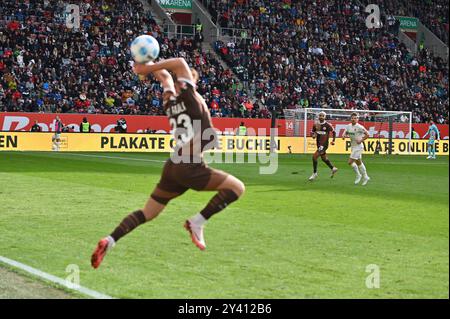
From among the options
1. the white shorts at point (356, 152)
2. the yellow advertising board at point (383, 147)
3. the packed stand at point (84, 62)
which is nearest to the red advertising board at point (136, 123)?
the packed stand at point (84, 62)

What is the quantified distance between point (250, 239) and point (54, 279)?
414 centimetres

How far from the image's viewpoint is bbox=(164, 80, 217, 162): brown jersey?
25.2 ft

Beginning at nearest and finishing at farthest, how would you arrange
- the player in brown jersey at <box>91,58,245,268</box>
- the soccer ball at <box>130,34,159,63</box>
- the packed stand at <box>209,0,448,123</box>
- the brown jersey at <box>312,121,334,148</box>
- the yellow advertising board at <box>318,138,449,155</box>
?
the soccer ball at <box>130,34,159,63</box> < the player in brown jersey at <box>91,58,245,268</box> < the brown jersey at <box>312,121,334,148</box> < the yellow advertising board at <box>318,138,449,155</box> < the packed stand at <box>209,0,448,123</box>

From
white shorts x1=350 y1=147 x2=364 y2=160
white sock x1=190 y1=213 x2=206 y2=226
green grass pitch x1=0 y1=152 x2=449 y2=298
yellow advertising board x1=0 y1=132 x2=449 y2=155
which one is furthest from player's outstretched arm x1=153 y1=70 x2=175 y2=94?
yellow advertising board x1=0 y1=132 x2=449 y2=155

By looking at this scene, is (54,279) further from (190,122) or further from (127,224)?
(190,122)

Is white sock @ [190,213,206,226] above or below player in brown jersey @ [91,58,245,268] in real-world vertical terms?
below

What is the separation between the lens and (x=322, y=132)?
84.7 ft

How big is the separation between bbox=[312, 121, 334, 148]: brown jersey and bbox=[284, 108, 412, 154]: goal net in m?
20.5

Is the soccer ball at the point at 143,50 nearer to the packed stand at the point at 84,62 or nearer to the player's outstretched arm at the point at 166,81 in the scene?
the player's outstretched arm at the point at 166,81

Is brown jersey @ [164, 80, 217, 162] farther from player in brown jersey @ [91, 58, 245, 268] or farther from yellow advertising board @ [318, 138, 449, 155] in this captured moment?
yellow advertising board @ [318, 138, 449, 155]

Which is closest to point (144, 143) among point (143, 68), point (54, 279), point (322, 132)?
point (322, 132)

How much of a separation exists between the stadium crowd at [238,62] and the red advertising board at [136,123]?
0.58 meters

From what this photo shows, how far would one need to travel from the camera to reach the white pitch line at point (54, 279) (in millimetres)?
8422
